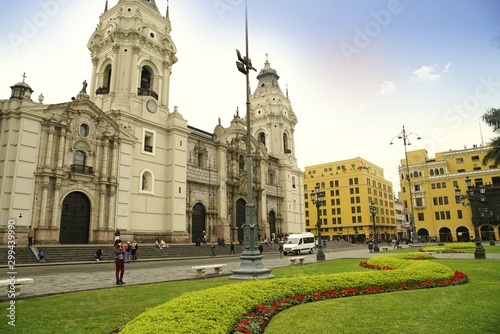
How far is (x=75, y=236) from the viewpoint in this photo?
2898 cm

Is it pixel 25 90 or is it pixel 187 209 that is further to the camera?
pixel 187 209

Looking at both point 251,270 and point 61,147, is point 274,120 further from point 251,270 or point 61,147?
point 251,270

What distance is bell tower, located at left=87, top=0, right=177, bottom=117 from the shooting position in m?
36.6

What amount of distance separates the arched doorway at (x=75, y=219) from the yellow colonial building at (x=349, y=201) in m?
55.9

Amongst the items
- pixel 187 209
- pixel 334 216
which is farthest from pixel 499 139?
pixel 334 216

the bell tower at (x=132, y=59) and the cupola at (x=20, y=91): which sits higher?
the bell tower at (x=132, y=59)

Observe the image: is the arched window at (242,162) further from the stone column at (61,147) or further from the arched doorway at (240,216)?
the stone column at (61,147)

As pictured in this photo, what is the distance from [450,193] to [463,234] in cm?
776

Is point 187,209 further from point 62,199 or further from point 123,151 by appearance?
point 62,199

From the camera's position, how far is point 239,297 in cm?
718

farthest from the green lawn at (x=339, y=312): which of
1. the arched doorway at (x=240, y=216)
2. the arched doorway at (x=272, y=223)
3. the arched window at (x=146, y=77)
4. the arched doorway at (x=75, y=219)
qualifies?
the arched doorway at (x=272, y=223)

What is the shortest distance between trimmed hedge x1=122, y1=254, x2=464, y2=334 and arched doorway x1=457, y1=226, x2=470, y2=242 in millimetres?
58712

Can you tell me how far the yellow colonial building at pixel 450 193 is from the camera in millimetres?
59969

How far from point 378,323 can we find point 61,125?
3000 cm
